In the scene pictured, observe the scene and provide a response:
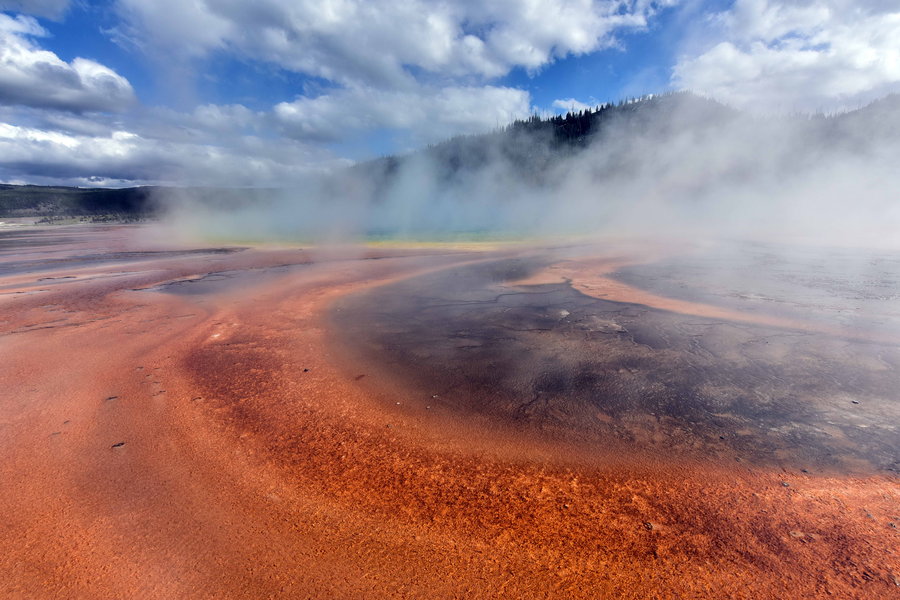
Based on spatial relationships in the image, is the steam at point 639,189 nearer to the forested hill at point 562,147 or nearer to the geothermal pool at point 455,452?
the forested hill at point 562,147

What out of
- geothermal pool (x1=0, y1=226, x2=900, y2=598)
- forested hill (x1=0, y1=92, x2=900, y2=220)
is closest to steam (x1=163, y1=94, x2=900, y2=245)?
forested hill (x1=0, y1=92, x2=900, y2=220)

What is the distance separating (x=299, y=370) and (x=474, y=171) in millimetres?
72161

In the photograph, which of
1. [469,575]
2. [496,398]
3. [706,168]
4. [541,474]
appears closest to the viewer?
[469,575]

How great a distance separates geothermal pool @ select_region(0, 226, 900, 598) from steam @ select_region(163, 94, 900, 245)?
702 inches

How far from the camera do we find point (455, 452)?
3.35 m

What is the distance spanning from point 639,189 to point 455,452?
49.0m

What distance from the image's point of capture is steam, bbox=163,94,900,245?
27.6m

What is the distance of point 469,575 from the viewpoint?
2162mm

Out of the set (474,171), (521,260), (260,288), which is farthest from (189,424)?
(474,171)

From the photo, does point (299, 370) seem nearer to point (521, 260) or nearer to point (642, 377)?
point (642, 377)

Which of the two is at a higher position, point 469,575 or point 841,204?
point 841,204

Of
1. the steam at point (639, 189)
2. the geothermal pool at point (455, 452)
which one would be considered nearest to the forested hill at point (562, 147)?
the steam at point (639, 189)

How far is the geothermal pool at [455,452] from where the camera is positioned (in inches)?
86.7

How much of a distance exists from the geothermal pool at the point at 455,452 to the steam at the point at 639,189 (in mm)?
17840
